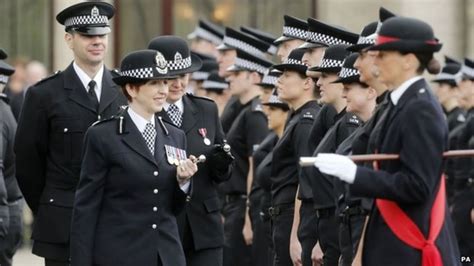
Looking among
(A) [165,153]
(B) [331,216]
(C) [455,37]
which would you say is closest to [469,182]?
(C) [455,37]

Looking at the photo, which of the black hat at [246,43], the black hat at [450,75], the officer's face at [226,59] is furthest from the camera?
the black hat at [450,75]

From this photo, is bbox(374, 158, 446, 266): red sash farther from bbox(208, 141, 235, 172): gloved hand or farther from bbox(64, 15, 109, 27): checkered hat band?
bbox(64, 15, 109, 27): checkered hat band

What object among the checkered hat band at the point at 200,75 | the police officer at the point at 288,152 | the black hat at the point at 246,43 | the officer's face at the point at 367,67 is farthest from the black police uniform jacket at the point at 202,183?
the checkered hat band at the point at 200,75

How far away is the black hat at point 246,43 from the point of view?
1487cm

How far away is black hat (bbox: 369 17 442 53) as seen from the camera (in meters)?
7.92

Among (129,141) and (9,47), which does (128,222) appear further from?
(9,47)

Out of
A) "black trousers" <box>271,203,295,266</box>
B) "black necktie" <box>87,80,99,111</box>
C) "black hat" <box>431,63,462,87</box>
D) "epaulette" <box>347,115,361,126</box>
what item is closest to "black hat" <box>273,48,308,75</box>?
"black trousers" <box>271,203,295,266</box>

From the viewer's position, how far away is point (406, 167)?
778 centimetres

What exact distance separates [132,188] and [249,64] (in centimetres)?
562

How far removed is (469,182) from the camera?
16.9 meters

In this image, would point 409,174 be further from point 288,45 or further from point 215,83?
point 215,83

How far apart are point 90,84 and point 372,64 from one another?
2.31 m

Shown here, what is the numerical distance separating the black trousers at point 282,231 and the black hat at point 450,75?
776cm

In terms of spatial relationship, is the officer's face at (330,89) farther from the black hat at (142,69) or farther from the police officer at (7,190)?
the police officer at (7,190)
